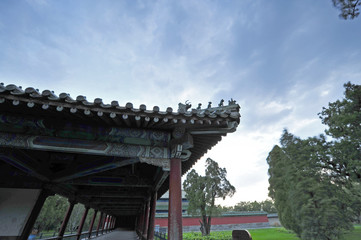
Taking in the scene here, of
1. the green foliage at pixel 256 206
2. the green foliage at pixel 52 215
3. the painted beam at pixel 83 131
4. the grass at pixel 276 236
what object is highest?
the green foliage at pixel 256 206

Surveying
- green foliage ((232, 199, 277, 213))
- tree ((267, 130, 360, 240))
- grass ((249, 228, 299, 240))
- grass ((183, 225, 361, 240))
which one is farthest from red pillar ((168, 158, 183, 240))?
green foliage ((232, 199, 277, 213))

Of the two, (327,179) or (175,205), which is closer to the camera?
(175,205)

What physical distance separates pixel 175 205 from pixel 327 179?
1809 centimetres

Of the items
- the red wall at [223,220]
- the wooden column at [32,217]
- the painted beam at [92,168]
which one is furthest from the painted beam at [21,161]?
the red wall at [223,220]

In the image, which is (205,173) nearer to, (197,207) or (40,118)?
(197,207)

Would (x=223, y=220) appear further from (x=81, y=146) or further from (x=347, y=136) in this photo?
(x=81, y=146)

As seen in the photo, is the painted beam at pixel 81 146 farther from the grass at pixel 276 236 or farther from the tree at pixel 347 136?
the grass at pixel 276 236

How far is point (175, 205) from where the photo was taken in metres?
3.75

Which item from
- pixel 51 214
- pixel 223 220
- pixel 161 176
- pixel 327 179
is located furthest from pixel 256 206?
pixel 161 176

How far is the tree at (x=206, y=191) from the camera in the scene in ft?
72.9

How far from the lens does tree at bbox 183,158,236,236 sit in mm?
22234

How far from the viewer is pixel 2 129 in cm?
382

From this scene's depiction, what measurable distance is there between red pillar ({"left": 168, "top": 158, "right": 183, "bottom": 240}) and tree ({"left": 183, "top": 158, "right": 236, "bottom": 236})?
1969cm

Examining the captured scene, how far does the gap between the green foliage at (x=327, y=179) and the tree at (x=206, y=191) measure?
6.33 meters
